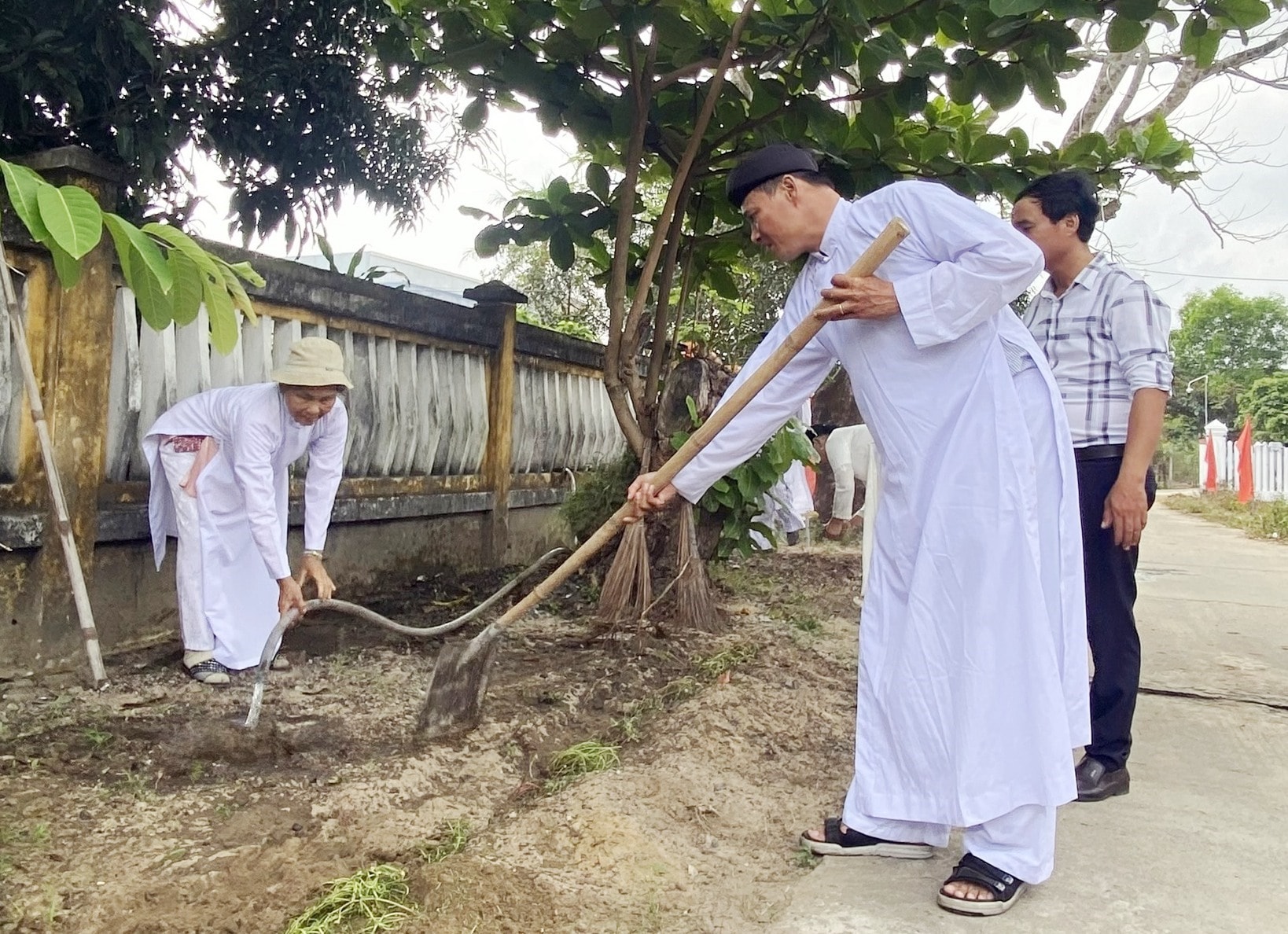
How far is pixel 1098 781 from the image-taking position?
2959 millimetres

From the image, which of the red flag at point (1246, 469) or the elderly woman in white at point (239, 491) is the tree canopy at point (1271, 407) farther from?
the elderly woman in white at point (239, 491)

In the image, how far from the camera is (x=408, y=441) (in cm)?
536

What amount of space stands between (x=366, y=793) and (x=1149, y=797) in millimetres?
2140

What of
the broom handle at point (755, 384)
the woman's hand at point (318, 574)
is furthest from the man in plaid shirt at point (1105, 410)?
the woman's hand at point (318, 574)

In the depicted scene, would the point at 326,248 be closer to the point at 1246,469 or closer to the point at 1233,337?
the point at 1246,469

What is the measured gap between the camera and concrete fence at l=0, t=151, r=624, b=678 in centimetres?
357

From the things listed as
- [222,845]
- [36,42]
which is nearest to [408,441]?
[36,42]

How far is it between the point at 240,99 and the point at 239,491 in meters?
3.09

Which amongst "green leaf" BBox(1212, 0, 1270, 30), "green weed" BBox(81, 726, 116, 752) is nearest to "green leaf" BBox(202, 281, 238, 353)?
"green weed" BBox(81, 726, 116, 752)

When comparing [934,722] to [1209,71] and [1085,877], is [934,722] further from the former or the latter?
[1209,71]

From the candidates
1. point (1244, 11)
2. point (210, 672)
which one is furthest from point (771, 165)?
point (210, 672)

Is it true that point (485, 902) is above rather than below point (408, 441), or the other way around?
below

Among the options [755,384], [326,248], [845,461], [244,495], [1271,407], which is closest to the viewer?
[755,384]

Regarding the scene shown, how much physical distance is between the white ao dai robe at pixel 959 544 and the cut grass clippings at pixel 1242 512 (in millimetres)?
12753
